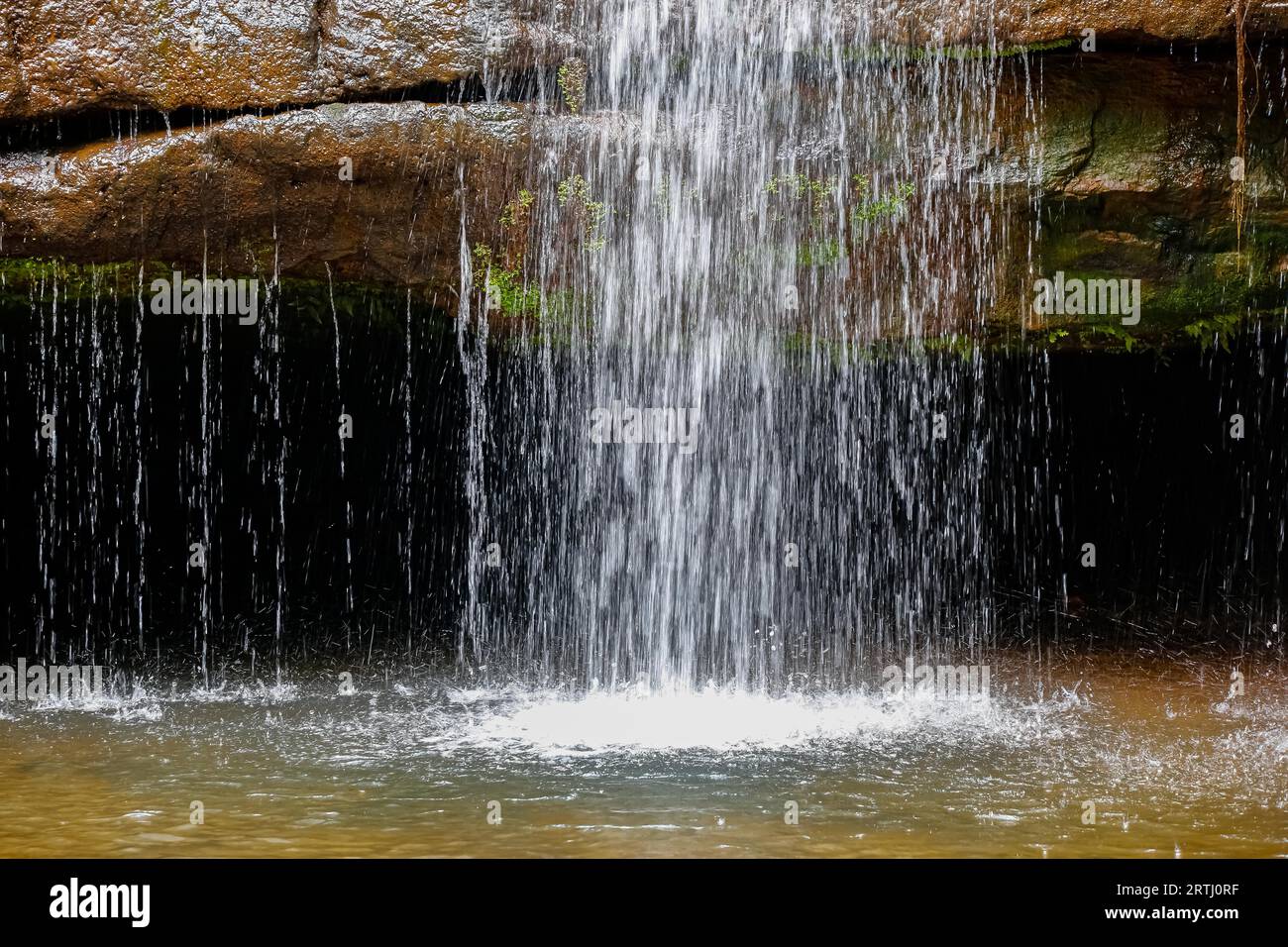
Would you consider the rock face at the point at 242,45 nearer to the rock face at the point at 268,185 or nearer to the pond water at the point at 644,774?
the rock face at the point at 268,185

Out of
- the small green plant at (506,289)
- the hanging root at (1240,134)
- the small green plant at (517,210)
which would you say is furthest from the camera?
the small green plant at (506,289)

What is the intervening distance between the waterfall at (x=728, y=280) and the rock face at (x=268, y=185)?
303mm

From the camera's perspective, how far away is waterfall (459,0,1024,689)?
5.31m

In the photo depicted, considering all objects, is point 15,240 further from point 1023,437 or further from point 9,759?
point 1023,437

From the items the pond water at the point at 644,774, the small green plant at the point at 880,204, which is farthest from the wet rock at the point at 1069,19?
the pond water at the point at 644,774

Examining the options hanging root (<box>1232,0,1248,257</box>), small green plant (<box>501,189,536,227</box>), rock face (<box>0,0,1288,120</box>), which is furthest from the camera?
small green plant (<box>501,189,536,227</box>)

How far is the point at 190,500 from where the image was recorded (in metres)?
7.43

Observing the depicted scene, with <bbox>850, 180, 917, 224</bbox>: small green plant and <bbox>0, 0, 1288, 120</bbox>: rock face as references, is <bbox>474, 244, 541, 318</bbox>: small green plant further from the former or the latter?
<bbox>850, 180, 917, 224</bbox>: small green plant

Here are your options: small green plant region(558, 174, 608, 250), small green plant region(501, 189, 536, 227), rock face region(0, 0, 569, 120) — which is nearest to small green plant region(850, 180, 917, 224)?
small green plant region(558, 174, 608, 250)

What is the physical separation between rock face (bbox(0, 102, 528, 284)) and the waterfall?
0.30m

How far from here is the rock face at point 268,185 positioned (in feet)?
16.8

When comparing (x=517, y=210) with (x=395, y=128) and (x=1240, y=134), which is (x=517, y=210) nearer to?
(x=395, y=128)

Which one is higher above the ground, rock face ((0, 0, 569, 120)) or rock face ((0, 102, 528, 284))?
rock face ((0, 0, 569, 120))

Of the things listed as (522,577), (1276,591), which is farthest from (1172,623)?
Result: (522,577)
